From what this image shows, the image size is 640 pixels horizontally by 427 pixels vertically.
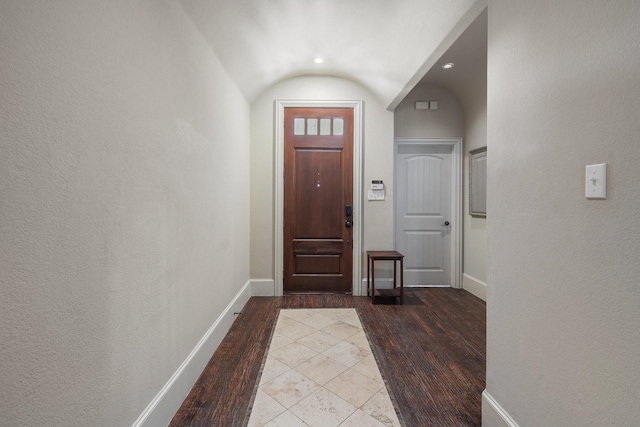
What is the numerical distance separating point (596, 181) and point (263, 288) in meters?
3.31

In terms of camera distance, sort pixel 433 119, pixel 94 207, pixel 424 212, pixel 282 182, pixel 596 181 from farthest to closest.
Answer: pixel 424 212
pixel 433 119
pixel 282 182
pixel 94 207
pixel 596 181

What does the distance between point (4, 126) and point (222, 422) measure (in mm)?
1575

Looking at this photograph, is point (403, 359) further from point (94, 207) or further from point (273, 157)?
point (273, 157)

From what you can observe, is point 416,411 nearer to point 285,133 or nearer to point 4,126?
point 4,126

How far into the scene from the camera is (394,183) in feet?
12.8

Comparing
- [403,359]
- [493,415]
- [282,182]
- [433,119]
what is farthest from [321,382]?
[433,119]

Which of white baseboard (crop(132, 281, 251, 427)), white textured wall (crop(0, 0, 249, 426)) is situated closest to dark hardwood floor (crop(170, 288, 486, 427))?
white baseboard (crop(132, 281, 251, 427))

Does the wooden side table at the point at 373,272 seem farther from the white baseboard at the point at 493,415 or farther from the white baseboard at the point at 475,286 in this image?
the white baseboard at the point at 493,415

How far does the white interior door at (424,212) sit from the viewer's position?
13.2 feet

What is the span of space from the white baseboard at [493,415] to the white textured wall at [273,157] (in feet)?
7.41

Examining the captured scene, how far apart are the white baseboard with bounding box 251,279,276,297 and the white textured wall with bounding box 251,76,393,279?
64 millimetres

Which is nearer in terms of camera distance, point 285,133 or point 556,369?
point 556,369

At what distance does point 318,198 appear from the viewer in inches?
143

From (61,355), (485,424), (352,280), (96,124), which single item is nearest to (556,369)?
(485,424)
